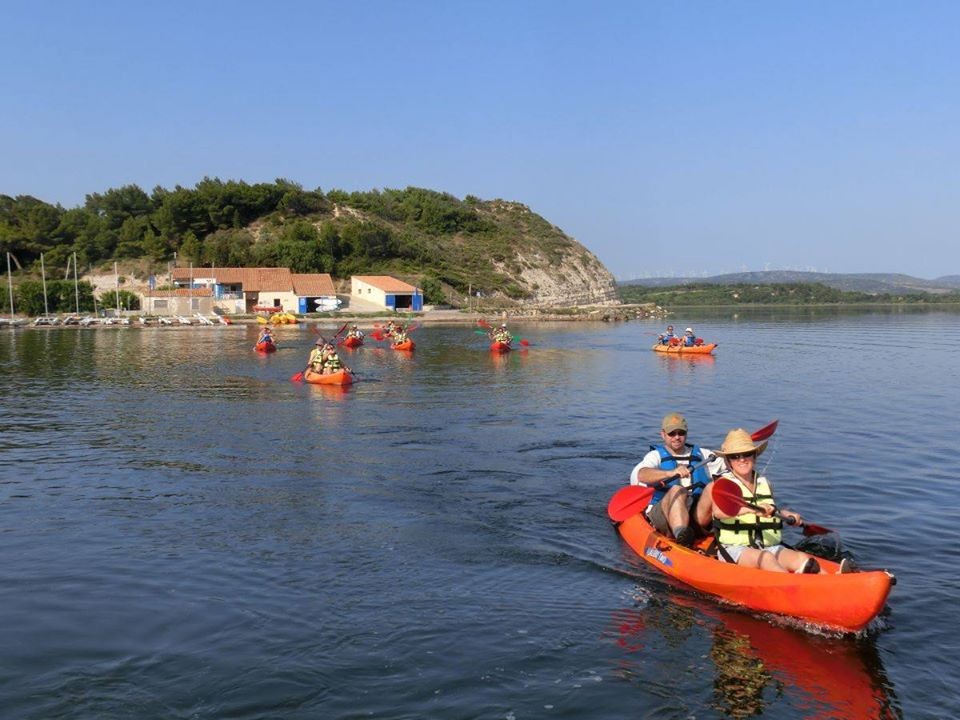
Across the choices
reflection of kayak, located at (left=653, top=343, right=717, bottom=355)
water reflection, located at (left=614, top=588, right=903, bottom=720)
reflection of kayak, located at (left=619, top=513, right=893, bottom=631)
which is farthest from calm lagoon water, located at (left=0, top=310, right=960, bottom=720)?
reflection of kayak, located at (left=653, top=343, right=717, bottom=355)

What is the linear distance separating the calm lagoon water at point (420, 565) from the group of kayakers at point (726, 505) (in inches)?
27.9

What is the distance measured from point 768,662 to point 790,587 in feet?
2.95

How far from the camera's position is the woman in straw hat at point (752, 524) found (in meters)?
9.63

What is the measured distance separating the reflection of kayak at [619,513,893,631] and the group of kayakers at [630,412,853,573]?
0.57ft

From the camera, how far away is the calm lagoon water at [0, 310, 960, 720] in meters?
8.34

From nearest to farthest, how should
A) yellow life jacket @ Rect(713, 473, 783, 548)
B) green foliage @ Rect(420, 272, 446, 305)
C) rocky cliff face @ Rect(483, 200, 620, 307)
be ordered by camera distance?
yellow life jacket @ Rect(713, 473, 783, 548)
green foliage @ Rect(420, 272, 446, 305)
rocky cliff face @ Rect(483, 200, 620, 307)

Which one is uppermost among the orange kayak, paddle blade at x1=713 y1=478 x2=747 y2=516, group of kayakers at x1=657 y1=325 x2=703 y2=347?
group of kayakers at x1=657 y1=325 x2=703 y2=347

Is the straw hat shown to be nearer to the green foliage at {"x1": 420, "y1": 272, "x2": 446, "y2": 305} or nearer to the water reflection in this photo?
the water reflection

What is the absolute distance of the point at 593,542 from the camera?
13.0m

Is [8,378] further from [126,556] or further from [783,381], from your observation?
[783,381]

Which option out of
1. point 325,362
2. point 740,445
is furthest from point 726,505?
point 325,362

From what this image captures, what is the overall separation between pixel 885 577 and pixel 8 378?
3484cm

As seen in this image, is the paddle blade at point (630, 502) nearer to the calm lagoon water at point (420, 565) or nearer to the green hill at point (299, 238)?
the calm lagoon water at point (420, 565)

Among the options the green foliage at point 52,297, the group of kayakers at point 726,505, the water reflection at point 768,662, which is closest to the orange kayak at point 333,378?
the group of kayakers at point 726,505
